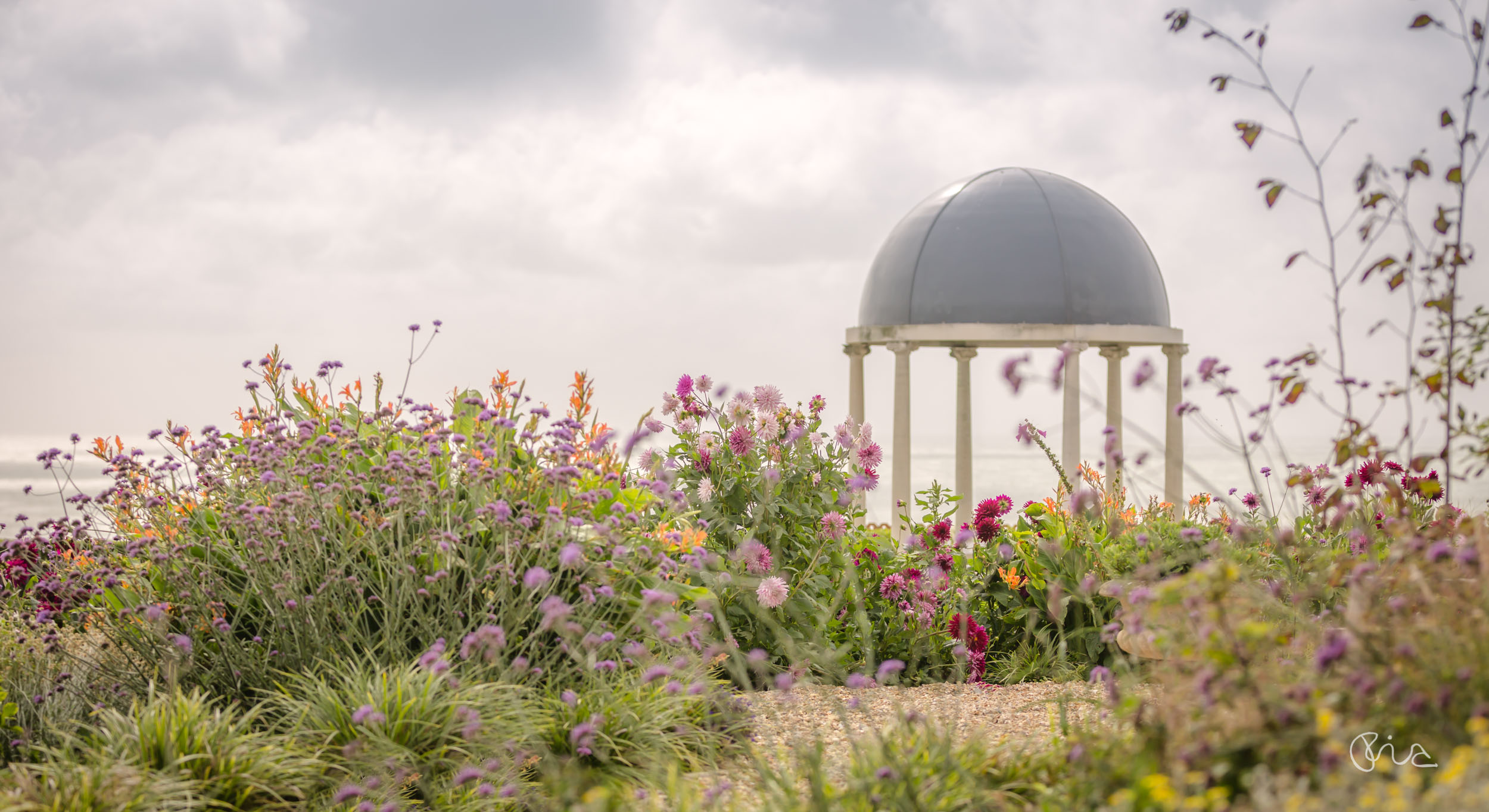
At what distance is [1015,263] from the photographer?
31.7 feet

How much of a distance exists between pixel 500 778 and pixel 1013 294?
24.1ft

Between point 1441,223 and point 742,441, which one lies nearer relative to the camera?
point 1441,223

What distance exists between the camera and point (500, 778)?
3.51 m

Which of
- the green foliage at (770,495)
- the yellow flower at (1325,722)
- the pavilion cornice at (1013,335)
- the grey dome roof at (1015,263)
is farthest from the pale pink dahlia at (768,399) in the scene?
the grey dome roof at (1015,263)

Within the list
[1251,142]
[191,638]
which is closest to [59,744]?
[191,638]

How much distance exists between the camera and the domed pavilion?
9.59 meters

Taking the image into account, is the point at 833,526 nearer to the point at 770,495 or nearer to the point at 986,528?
the point at 770,495

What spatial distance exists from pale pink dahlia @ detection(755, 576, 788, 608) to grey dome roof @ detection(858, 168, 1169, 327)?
531 centimetres

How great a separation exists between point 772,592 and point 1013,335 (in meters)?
5.35

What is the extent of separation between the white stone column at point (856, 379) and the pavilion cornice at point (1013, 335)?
1.59 feet

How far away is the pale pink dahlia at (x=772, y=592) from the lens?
194 inches

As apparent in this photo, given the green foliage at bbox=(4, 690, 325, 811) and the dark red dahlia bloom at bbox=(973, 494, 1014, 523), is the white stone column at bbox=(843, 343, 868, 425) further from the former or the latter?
the green foliage at bbox=(4, 690, 325, 811)

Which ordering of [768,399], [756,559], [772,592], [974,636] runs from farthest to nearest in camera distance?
[768,399] < [974,636] < [756,559] < [772,592]

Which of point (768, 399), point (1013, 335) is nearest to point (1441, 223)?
point (768, 399)
